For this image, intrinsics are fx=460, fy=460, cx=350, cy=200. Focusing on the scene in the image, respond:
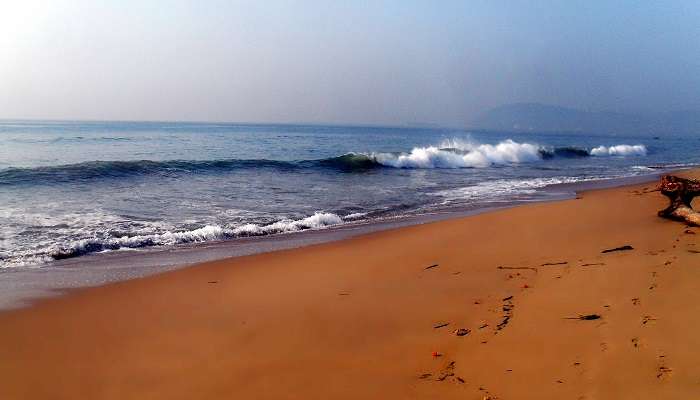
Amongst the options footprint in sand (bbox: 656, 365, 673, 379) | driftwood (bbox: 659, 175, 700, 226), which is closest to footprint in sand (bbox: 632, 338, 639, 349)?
footprint in sand (bbox: 656, 365, 673, 379)

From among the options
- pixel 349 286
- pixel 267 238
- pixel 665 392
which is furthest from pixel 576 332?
pixel 267 238

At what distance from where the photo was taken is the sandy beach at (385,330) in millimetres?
Result: 2988

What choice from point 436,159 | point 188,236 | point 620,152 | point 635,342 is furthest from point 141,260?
point 620,152

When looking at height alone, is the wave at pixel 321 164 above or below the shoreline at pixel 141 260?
above

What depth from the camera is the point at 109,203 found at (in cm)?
1080

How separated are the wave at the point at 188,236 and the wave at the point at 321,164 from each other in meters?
8.40

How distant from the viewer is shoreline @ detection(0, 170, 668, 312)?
5242 mm

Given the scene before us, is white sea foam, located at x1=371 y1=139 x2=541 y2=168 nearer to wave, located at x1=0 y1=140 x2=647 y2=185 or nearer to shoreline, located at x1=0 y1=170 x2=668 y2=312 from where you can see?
wave, located at x1=0 y1=140 x2=647 y2=185

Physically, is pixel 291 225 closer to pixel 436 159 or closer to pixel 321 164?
pixel 321 164

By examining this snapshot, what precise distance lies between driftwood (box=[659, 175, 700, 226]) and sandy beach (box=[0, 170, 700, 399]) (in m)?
1.66

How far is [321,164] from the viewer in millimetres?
22875

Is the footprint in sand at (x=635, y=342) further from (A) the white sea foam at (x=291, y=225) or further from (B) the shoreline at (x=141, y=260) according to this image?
(A) the white sea foam at (x=291, y=225)

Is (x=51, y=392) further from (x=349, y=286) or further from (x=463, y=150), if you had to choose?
(x=463, y=150)

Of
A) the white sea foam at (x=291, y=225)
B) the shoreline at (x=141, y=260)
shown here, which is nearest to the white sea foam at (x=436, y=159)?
the shoreline at (x=141, y=260)
